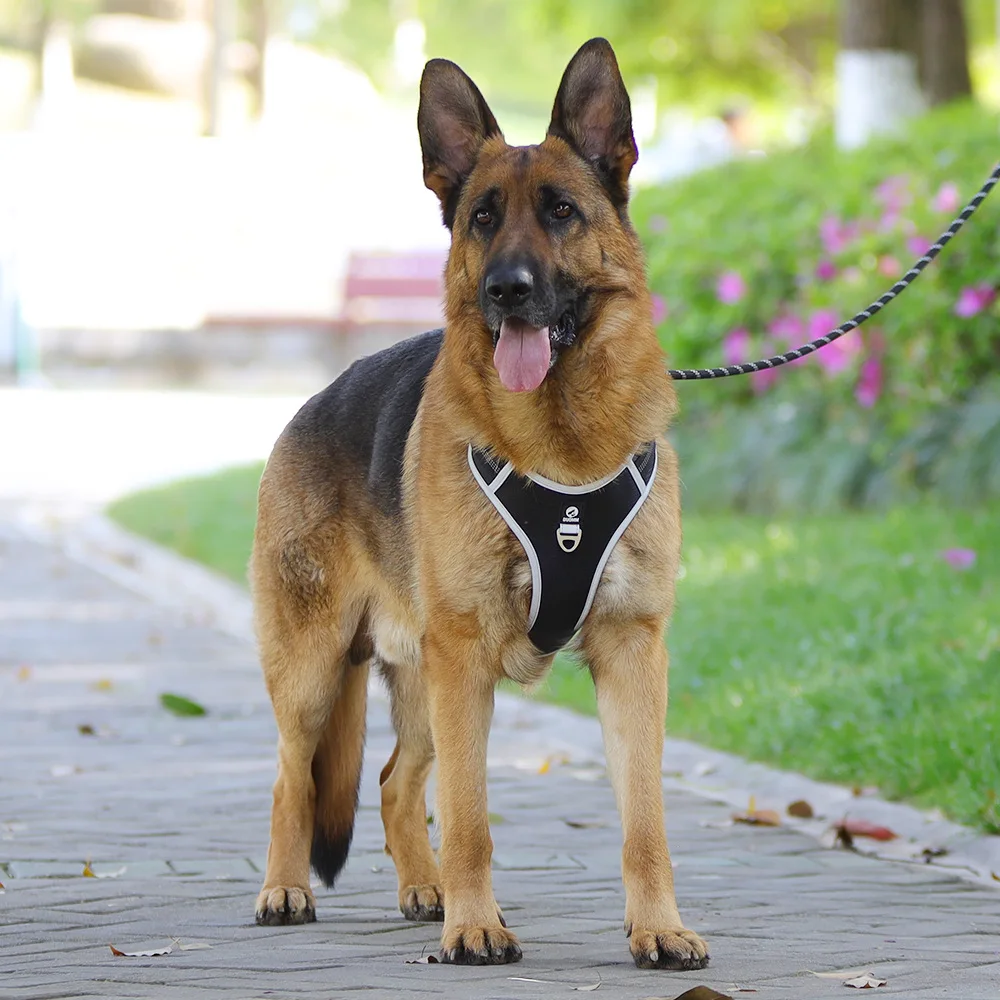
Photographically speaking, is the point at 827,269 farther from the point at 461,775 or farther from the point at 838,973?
the point at 838,973

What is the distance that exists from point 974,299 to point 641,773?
6191 mm

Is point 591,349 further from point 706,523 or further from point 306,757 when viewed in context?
point 706,523

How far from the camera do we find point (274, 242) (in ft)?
101

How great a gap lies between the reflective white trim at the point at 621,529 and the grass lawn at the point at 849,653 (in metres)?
1.83

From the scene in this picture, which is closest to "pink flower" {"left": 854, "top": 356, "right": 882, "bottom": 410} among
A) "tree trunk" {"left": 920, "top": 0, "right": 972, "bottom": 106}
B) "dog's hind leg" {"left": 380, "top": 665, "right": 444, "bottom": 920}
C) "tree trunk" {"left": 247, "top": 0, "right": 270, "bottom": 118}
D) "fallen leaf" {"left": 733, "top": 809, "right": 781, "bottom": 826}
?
"tree trunk" {"left": 920, "top": 0, "right": 972, "bottom": 106}

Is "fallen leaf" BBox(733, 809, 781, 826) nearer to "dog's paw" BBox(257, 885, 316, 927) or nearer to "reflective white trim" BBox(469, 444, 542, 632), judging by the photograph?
"dog's paw" BBox(257, 885, 316, 927)

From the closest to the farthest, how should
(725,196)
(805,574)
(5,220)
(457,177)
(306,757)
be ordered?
(457,177) → (306,757) → (805,574) → (725,196) → (5,220)

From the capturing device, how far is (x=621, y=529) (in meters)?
4.32

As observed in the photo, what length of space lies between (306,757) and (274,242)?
87.3ft

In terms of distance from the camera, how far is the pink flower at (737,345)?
11.7m

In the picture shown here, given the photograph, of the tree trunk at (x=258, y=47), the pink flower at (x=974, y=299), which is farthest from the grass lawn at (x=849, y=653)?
the tree trunk at (x=258, y=47)

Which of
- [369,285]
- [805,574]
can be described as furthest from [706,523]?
[369,285]

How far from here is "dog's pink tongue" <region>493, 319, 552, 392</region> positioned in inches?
168

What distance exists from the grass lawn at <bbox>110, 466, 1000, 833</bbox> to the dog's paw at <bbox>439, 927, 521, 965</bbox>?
1.92 m
